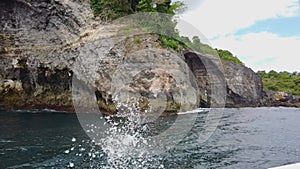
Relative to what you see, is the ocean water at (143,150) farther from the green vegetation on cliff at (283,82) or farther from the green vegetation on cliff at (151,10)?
the green vegetation on cliff at (283,82)

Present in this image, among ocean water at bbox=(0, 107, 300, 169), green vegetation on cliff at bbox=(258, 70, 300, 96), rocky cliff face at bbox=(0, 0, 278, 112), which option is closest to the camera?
ocean water at bbox=(0, 107, 300, 169)

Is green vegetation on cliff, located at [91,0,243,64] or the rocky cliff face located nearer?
the rocky cliff face

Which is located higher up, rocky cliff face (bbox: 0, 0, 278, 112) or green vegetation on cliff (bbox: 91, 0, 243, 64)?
green vegetation on cliff (bbox: 91, 0, 243, 64)

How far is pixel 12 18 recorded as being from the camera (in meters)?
28.8

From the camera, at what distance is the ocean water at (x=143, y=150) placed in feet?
32.9

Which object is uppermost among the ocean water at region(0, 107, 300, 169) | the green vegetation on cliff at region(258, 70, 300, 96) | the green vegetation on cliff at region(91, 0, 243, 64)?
the green vegetation on cliff at region(91, 0, 243, 64)

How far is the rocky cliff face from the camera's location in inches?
935

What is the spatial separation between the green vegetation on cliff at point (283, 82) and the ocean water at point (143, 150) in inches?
1379

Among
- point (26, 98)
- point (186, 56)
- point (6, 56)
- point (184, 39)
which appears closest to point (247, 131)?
point (186, 56)

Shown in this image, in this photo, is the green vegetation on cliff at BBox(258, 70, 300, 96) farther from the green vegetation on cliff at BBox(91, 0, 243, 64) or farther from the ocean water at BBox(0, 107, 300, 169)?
the ocean water at BBox(0, 107, 300, 169)

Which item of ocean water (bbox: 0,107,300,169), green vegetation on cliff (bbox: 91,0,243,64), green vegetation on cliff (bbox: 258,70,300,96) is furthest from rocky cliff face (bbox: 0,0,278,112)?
green vegetation on cliff (bbox: 258,70,300,96)

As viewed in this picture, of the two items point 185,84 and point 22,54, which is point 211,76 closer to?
point 185,84

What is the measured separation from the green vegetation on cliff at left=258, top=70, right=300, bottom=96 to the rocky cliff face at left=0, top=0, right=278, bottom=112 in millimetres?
23938

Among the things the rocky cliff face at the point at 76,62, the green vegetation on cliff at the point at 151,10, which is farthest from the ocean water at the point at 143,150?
the green vegetation on cliff at the point at 151,10
